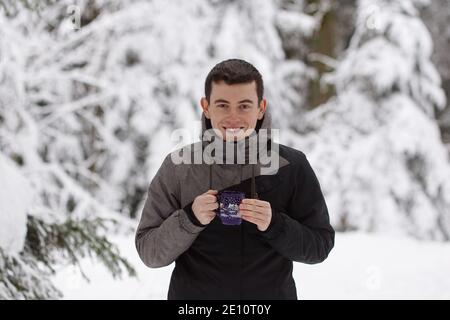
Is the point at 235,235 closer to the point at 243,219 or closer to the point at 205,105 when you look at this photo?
the point at 243,219

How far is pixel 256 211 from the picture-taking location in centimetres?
225

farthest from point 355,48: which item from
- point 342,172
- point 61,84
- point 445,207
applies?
point 61,84

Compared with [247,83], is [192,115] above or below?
above

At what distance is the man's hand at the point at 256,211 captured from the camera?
2.24m

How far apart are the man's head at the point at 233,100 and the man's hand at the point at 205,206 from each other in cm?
24

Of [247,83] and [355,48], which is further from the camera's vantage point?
[355,48]

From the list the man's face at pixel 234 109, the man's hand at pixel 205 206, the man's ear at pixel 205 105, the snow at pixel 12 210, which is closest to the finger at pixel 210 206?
the man's hand at pixel 205 206

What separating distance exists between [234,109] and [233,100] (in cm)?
3

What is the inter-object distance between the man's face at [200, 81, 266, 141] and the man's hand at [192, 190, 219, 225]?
0.24 metres

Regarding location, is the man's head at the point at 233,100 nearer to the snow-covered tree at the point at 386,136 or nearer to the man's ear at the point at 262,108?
the man's ear at the point at 262,108
